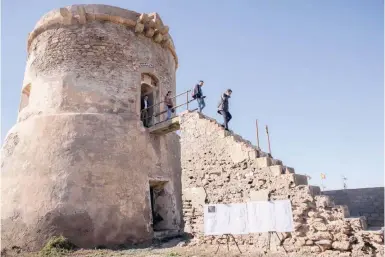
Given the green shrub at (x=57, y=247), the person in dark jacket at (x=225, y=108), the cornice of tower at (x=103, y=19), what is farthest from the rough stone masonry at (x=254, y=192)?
the cornice of tower at (x=103, y=19)

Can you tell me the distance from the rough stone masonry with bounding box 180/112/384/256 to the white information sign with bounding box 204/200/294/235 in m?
0.13

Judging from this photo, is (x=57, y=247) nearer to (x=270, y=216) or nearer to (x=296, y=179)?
(x=270, y=216)

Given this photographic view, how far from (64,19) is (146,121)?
476 cm

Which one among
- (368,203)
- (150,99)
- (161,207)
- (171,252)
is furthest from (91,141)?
(368,203)

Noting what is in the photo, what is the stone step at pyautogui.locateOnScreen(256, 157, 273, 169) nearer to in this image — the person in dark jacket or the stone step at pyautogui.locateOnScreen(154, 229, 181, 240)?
the person in dark jacket

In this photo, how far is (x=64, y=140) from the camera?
8.89 m

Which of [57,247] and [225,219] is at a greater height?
[225,219]

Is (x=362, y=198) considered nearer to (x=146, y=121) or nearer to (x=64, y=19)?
(x=146, y=121)

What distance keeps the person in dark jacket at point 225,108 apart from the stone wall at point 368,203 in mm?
3196

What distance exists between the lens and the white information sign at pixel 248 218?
595 centimetres

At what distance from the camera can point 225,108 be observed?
838cm

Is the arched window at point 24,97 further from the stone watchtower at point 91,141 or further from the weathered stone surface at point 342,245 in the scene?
the weathered stone surface at point 342,245

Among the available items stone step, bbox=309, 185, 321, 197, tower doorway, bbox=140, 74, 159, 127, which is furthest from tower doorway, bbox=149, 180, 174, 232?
stone step, bbox=309, 185, 321, 197

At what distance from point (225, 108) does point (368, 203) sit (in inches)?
175
